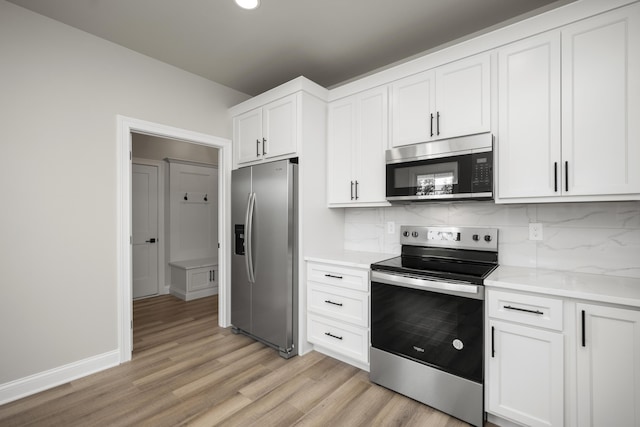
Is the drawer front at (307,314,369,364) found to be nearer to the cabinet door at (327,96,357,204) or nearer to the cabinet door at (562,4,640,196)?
the cabinet door at (327,96,357,204)

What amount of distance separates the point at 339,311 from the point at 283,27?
2375 mm

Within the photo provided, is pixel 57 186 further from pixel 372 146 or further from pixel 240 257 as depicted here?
pixel 372 146

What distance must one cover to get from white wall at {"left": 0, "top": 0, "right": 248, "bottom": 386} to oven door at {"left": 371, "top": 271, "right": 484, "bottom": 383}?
7.54 feet

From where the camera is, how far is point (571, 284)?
1651mm

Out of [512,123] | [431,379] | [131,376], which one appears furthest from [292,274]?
[512,123]

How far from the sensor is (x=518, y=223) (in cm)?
219

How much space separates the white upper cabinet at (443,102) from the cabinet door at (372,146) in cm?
10

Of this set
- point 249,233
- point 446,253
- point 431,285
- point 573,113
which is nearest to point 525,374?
point 431,285

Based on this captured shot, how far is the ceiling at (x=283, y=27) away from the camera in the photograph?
211cm

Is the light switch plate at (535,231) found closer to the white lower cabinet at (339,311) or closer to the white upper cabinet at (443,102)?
the white upper cabinet at (443,102)

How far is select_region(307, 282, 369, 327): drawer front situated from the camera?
238 cm

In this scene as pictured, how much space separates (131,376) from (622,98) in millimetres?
3792

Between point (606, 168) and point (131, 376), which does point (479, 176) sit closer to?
point (606, 168)

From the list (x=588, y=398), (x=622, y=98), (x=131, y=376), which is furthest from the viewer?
(x=131, y=376)
